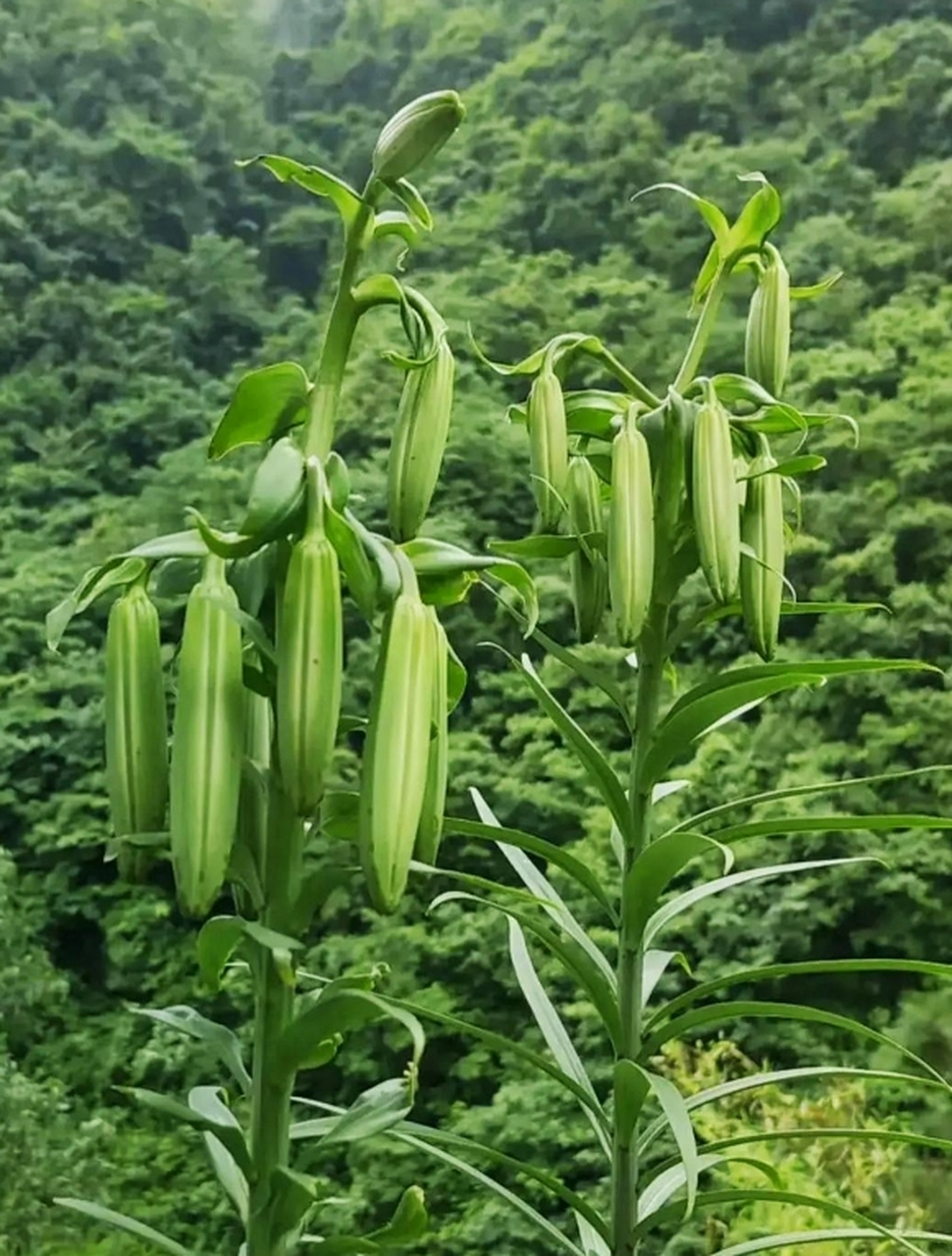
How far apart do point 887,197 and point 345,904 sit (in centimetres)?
98

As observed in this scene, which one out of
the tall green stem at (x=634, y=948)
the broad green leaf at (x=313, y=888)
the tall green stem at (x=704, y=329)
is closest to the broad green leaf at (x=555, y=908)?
the tall green stem at (x=634, y=948)

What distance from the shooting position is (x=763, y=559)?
55 cm

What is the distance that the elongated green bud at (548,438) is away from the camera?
56cm

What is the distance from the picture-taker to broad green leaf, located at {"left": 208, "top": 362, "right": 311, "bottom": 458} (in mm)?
440

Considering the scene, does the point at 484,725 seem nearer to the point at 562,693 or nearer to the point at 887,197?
the point at 562,693

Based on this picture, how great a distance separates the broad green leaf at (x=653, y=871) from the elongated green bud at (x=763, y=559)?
84 mm

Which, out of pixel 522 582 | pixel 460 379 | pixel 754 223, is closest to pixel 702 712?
pixel 522 582

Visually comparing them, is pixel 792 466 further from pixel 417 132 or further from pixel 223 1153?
pixel 223 1153

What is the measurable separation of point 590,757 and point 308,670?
0.22 meters

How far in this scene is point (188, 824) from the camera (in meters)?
0.37

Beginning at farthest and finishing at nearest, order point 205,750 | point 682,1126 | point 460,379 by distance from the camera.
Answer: point 460,379
point 682,1126
point 205,750

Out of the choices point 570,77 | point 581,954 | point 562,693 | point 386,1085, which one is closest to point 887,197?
point 570,77

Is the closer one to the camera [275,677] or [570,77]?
[275,677]

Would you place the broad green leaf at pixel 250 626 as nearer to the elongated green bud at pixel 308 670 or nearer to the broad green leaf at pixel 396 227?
the elongated green bud at pixel 308 670
